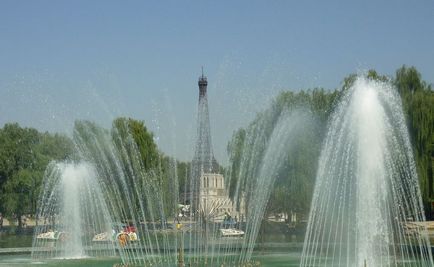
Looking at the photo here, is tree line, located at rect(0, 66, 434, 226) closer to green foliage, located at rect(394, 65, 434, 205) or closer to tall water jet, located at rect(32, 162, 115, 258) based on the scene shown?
green foliage, located at rect(394, 65, 434, 205)

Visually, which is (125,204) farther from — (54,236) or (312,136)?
(312,136)

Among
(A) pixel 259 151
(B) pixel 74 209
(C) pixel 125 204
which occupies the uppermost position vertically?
(A) pixel 259 151

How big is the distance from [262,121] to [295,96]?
241 centimetres

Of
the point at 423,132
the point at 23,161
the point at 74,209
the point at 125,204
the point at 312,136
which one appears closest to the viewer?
the point at 74,209

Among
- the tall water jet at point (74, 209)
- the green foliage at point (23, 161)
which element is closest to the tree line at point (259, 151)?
the green foliage at point (23, 161)

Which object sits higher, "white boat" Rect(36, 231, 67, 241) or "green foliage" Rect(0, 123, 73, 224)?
"green foliage" Rect(0, 123, 73, 224)

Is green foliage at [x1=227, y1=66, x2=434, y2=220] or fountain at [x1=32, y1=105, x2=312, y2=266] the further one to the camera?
green foliage at [x1=227, y1=66, x2=434, y2=220]

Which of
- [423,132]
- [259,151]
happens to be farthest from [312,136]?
[423,132]

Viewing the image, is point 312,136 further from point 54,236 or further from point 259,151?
point 54,236

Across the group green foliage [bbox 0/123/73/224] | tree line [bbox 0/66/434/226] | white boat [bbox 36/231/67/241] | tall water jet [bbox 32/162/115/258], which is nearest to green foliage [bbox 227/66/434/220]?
tree line [bbox 0/66/434/226]

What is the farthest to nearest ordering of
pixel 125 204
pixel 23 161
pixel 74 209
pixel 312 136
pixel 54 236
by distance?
pixel 23 161
pixel 125 204
pixel 312 136
pixel 54 236
pixel 74 209

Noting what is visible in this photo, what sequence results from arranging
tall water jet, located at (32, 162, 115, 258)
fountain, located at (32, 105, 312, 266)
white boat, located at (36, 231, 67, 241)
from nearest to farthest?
fountain, located at (32, 105, 312, 266), tall water jet, located at (32, 162, 115, 258), white boat, located at (36, 231, 67, 241)

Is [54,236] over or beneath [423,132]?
beneath

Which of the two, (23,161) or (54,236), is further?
(23,161)
